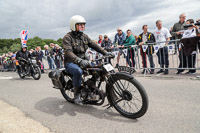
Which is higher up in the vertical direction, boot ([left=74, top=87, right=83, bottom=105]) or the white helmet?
the white helmet

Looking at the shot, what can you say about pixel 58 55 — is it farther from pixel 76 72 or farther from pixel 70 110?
pixel 76 72

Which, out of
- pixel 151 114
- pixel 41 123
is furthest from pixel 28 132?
pixel 151 114

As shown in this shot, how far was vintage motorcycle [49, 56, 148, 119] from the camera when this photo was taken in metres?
2.53

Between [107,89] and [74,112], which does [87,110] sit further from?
[107,89]

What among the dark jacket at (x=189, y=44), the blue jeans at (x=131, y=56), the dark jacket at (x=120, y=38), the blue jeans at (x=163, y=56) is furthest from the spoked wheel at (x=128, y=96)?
the dark jacket at (x=120, y=38)

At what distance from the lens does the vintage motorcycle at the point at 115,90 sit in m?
2.53

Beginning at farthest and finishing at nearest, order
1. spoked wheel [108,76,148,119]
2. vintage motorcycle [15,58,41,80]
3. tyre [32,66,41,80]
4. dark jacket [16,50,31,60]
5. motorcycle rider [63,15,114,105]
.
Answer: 1. dark jacket [16,50,31,60]
2. vintage motorcycle [15,58,41,80]
3. tyre [32,66,41,80]
4. motorcycle rider [63,15,114,105]
5. spoked wheel [108,76,148,119]

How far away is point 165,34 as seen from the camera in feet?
20.8

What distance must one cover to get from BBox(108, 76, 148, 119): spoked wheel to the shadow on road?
0.51ft

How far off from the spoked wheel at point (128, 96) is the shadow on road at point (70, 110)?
0.51 ft

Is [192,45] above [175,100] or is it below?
above

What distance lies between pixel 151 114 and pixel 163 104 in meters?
0.59

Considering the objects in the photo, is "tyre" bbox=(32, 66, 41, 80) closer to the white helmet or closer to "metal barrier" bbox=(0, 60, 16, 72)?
the white helmet

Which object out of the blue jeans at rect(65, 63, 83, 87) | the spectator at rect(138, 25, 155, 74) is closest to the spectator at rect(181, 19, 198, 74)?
the spectator at rect(138, 25, 155, 74)
